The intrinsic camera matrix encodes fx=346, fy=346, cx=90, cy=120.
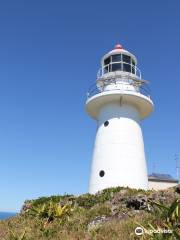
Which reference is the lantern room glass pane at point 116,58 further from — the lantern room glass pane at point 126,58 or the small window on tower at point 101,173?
the small window on tower at point 101,173

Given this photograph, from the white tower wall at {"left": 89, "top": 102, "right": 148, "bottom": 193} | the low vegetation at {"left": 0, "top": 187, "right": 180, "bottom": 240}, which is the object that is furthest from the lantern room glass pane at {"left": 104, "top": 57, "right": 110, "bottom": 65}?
the low vegetation at {"left": 0, "top": 187, "right": 180, "bottom": 240}

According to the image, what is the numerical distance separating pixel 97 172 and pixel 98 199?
4093mm

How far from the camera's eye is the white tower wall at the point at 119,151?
2025cm

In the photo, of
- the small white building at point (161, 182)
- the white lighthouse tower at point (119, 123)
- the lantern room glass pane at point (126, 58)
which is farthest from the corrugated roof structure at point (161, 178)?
the lantern room glass pane at point (126, 58)

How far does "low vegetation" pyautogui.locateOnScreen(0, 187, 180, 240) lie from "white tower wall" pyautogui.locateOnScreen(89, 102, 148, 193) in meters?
2.11

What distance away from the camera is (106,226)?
419 inches

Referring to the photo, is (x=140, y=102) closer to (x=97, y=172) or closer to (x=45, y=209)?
(x=97, y=172)

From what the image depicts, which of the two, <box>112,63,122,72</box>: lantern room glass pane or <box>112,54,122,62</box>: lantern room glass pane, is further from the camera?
<box>112,54,122,62</box>: lantern room glass pane

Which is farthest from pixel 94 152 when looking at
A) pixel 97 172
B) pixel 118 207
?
pixel 118 207

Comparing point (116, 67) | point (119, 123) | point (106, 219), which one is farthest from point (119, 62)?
point (106, 219)

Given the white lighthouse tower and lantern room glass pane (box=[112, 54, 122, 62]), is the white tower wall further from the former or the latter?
lantern room glass pane (box=[112, 54, 122, 62])

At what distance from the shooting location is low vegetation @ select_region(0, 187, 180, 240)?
9.17 m

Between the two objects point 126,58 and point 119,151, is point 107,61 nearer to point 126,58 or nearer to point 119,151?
point 126,58

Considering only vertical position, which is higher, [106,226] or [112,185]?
[112,185]
